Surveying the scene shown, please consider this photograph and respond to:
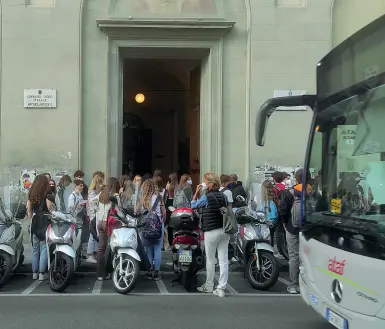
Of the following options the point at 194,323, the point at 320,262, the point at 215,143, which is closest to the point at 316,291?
the point at 320,262

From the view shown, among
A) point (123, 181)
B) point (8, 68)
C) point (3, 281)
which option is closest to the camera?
point (3, 281)

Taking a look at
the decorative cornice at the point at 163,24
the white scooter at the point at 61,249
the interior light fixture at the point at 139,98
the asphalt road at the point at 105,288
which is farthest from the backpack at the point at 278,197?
the interior light fixture at the point at 139,98

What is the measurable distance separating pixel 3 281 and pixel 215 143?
7446mm

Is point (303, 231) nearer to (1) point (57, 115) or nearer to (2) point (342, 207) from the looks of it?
(2) point (342, 207)

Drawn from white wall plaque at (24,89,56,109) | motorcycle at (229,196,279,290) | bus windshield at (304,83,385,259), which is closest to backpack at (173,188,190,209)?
motorcycle at (229,196,279,290)

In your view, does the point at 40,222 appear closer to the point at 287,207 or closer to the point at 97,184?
the point at 97,184

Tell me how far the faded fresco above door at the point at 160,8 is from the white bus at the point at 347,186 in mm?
8911

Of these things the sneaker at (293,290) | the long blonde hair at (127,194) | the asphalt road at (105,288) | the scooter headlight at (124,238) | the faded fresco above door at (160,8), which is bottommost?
the asphalt road at (105,288)

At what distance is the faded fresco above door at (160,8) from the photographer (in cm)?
1415

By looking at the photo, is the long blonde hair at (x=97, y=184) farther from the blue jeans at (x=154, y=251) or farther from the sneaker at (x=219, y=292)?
the sneaker at (x=219, y=292)

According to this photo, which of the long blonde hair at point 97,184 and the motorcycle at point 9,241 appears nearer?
the motorcycle at point 9,241

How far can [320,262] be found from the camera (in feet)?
16.7

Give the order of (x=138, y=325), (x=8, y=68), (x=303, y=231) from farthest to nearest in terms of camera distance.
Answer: (x=8, y=68) → (x=138, y=325) → (x=303, y=231)

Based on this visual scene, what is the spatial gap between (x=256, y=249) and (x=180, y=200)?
335 cm
